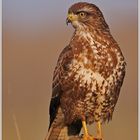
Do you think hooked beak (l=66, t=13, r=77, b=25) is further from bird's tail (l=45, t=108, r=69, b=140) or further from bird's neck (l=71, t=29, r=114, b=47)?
bird's tail (l=45, t=108, r=69, b=140)

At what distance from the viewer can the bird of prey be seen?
1.60m

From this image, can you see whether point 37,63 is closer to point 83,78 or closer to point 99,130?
point 83,78

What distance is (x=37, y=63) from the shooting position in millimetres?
1631

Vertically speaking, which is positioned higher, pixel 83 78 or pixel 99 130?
pixel 83 78

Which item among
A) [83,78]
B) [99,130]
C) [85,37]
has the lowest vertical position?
[99,130]

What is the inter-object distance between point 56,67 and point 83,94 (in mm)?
150

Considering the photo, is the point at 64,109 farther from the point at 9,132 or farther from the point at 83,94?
the point at 9,132

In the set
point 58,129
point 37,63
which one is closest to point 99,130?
point 58,129

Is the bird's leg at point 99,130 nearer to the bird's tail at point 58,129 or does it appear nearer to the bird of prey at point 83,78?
the bird of prey at point 83,78

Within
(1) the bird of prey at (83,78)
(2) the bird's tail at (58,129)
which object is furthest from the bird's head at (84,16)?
(2) the bird's tail at (58,129)

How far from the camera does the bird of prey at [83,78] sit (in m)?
1.60

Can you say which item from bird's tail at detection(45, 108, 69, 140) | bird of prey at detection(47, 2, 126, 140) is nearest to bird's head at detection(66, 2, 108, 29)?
bird of prey at detection(47, 2, 126, 140)

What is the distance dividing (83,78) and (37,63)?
193mm

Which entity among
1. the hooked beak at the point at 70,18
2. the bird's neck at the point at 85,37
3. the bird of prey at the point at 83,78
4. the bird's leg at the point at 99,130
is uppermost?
the hooked beak at the point at 70,18
